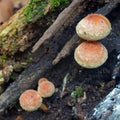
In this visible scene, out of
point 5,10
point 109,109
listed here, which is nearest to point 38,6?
point 5,10

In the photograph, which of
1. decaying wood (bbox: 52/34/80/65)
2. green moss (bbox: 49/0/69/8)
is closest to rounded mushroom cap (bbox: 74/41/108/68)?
decaying wood (bbox: 52/34/80/65)

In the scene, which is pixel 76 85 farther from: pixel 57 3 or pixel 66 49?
pixel 57 3

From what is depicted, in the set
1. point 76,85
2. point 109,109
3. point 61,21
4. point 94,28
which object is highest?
point 94,28

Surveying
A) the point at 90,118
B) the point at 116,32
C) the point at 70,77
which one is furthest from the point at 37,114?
the point at 116,32

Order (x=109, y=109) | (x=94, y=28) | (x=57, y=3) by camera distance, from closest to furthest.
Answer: (x=109, y=109)
(x=94, y=28)
(x=57, y=3)

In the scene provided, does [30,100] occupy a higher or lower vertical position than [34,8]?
lower

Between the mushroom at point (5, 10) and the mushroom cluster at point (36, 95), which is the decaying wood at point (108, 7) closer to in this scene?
the mushroom cluster at point (36, 95)

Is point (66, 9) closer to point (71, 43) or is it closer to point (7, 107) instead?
point (71, 43)
